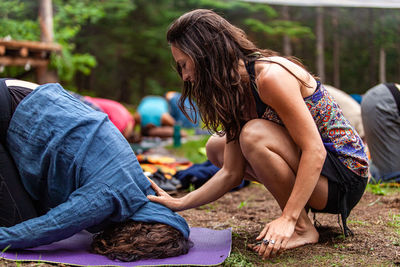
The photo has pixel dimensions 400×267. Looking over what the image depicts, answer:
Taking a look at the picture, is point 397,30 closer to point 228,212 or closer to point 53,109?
point 228,212

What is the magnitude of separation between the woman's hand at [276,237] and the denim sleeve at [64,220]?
2.07ft

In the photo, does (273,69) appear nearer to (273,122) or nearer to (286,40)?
(273,122)

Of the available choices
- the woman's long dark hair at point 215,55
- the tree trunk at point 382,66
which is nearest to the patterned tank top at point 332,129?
the woman's long dark hair at point 215,55

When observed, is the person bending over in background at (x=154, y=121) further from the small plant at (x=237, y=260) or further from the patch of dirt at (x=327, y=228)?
the small plant at (x=237, y=260)

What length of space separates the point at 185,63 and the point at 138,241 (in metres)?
0.76

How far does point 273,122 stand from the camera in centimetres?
190

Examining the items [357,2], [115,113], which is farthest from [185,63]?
[357,2]

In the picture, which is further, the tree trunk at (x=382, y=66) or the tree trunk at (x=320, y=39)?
the tree trunk at (x=320, y=39)

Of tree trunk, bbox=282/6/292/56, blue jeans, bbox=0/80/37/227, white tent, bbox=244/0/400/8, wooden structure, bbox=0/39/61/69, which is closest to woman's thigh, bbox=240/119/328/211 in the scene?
blue jeans, bbox=0/80/37/227

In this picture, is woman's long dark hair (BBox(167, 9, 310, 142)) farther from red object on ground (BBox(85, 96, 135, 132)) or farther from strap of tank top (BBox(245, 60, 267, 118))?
red object on ground (BBox(85, 96, 135, 132))

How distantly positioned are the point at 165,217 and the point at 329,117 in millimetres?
840

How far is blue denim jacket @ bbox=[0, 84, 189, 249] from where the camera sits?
1699mm

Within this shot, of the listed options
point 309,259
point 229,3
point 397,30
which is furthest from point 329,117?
point 229,3

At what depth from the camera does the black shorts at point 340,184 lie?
1901 mm
